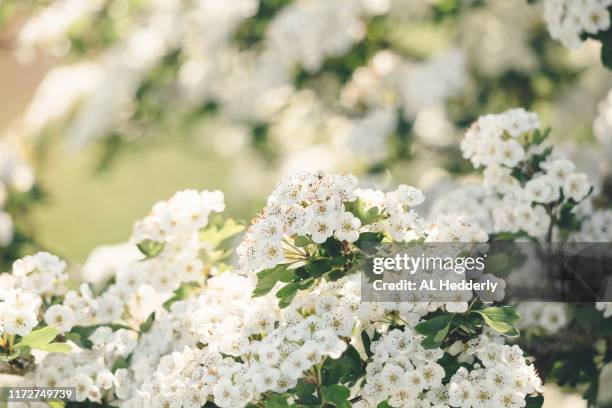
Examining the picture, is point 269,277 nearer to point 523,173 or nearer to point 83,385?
point 83,385

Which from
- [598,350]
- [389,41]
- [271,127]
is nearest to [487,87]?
[389,41]

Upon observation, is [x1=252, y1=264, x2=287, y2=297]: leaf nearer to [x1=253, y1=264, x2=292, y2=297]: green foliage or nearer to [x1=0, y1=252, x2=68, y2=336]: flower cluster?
[x1=253, y1=264, x2=292, y2=297]: green foliage

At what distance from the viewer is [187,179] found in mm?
9062

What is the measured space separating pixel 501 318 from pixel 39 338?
3.21 ft

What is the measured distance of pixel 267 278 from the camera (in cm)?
147

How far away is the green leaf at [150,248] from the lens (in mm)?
1839

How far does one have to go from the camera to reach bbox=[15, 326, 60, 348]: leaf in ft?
4.93

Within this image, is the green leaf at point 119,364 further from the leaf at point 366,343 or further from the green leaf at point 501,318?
the green leaf at point 501,318

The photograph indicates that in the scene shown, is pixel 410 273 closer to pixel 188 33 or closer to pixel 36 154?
pixel 188 33

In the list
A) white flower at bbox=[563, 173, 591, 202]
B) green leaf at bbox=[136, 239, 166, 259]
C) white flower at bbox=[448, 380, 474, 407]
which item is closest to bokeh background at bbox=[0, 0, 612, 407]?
white flower at bbox=[563, 173, 591, 202]

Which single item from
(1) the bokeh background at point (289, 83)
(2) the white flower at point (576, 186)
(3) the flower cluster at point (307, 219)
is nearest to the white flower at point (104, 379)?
(3) the flower cluster at point (307, 219)

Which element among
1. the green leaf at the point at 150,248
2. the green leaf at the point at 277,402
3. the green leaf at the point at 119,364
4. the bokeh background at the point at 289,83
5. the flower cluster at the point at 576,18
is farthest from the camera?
the bokeh background at the point at 289,83

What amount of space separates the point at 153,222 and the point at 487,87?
7.90ft

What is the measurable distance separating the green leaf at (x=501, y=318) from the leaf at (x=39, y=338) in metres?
0.91
